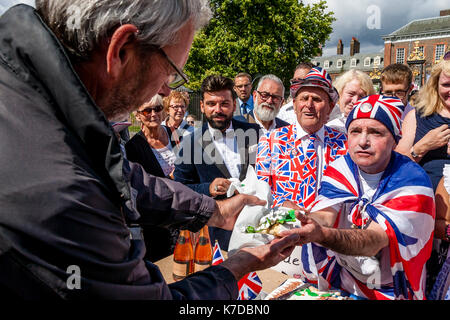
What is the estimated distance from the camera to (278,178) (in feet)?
9.21

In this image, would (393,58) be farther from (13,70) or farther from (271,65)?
(13,70)

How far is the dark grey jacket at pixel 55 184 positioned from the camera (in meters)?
0.67

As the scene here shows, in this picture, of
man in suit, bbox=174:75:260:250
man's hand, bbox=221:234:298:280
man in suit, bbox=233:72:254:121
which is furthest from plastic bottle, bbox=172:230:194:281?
man in suit, bbox=233:72:254:121

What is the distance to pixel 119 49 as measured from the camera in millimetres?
934

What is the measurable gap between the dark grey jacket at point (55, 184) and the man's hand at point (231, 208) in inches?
35.0

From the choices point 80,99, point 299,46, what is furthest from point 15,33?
point 299,46

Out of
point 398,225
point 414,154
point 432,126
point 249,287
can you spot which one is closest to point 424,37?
point 432,126

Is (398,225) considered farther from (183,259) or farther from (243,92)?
(243,92)

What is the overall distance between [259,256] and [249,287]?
0.97 ft

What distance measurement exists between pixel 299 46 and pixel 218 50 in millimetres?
4940

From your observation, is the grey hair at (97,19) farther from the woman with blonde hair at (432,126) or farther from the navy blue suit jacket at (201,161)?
the woman with blonde hair at (432,126)

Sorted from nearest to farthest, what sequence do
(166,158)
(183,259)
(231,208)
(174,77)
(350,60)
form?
(174,77) < (231,208) < (183,259) < (166,158) < (350,60)

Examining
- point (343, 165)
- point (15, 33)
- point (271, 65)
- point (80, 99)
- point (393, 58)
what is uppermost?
point (393, 58)
